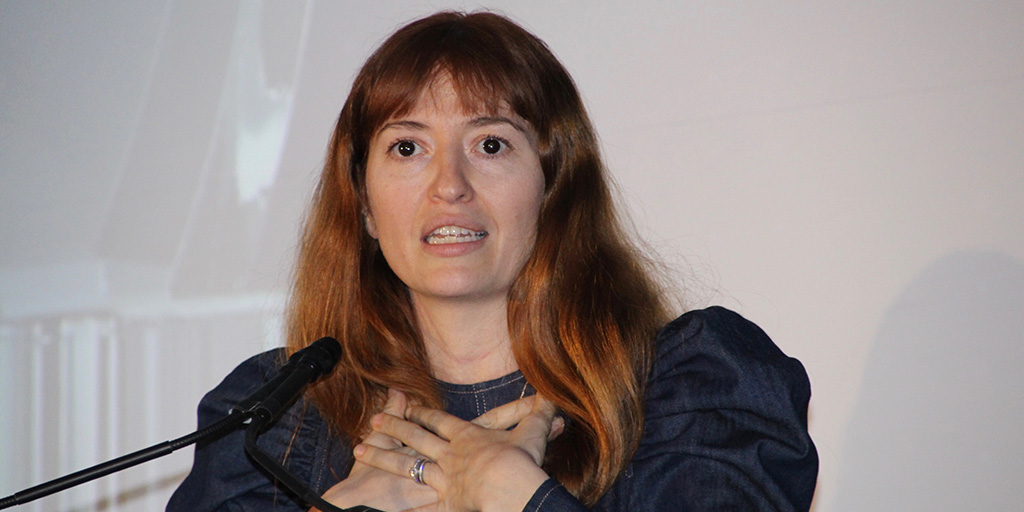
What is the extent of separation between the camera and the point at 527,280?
1506 millimetres

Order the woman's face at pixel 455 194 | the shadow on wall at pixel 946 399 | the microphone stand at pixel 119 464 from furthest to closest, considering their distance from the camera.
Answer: the shadow on wall at pixel 946 399 < the woman's face at pixel 455 194 < the microphone stand at pixel 119 464

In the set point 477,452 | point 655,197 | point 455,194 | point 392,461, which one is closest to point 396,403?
point 392,461

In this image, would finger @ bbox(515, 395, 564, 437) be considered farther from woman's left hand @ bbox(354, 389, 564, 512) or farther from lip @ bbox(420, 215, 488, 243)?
lip @ bbox(420, 215, 488, 243)

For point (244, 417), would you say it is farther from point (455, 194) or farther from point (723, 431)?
point (723, 431)

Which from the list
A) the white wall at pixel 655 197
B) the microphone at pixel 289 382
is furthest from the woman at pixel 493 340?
the white wall at pixel 655 197

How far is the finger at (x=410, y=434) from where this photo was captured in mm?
1352

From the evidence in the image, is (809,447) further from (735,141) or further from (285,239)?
(285,239)

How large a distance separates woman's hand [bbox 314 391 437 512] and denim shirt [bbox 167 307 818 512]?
0.46 ft

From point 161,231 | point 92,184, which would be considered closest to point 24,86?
point 92,184

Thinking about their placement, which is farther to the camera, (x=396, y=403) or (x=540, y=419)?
(x=396, y=403)

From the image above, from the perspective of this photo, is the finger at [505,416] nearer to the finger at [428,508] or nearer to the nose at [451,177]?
the finger at [428,508]

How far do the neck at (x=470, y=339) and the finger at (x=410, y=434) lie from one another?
0.52 feet

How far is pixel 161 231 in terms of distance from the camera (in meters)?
2.15

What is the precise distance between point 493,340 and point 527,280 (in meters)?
0.13
